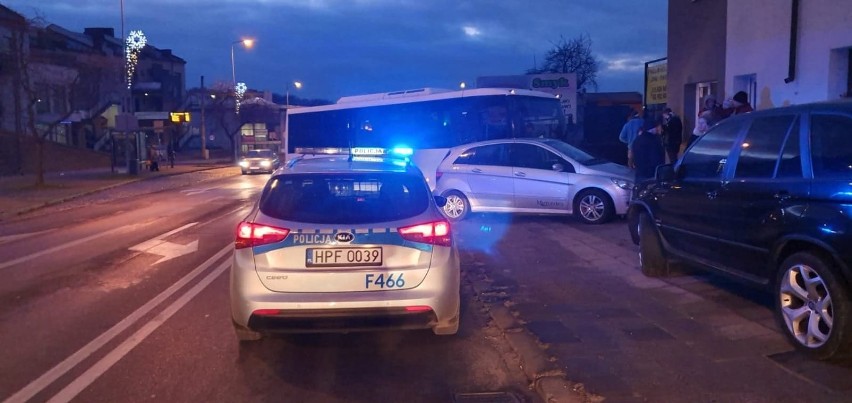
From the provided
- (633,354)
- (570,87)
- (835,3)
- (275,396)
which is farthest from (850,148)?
(570,87)

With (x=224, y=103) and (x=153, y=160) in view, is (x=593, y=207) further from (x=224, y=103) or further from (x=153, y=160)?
(x=224, y=103)

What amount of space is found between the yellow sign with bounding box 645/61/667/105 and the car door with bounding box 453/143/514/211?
29.9ft

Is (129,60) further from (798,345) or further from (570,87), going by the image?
(798,345)

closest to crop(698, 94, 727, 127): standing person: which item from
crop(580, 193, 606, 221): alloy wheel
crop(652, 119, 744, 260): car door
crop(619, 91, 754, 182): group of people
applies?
crop(619, 91, 754, 182): group of people

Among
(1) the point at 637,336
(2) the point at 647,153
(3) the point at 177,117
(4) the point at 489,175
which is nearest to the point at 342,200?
(1) the point at 637,336

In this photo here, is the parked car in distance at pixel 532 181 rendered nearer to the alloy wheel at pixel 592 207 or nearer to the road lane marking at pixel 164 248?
the alloy wheel at pixel 592 207

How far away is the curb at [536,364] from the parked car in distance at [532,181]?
6.43 metres

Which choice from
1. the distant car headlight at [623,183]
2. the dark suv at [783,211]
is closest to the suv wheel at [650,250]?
the dark suv at [783,211]

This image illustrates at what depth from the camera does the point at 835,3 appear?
1261 centimetres

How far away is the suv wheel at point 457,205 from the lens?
15109mm

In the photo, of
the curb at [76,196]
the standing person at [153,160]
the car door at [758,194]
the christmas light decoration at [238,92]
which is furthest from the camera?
the christmas light decoration at [238,92]

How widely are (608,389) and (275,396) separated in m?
2.24

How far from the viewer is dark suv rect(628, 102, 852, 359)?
5289 mm

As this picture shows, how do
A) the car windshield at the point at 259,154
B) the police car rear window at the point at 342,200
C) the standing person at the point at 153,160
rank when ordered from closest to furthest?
the police car rear window at the point at 342,200
the car windshield at the point at 259,154
the standing person at the point at 153,160
